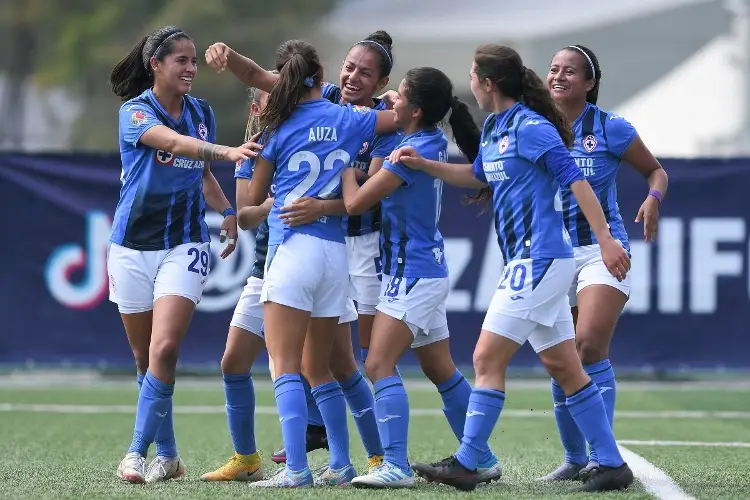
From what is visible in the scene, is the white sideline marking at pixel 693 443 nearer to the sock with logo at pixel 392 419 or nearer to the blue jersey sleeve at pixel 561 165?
the sock with logo at pixel 392 419

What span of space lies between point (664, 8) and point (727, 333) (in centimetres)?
1524

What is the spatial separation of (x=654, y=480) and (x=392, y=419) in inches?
56.3

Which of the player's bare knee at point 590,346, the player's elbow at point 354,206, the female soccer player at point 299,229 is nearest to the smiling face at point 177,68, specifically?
the female soccer player at point 299,229

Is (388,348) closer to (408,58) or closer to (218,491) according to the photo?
(218,491)

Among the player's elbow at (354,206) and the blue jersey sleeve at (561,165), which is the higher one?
the blue jersey sleeve at (561,165)

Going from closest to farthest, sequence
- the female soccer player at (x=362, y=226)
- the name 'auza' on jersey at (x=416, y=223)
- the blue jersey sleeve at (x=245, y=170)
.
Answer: the name 'auza' on jersey at (x=416, y=223) < the female soccer player at (x=362, y=226) < the blue jersey sleeve at (x=245, y=170)

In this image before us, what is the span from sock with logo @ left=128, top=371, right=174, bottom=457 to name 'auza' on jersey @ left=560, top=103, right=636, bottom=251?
2.26m

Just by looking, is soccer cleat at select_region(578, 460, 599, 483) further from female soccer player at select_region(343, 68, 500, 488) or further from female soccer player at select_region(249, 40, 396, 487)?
female soccer player at select_region(249, 40, 396, 487)

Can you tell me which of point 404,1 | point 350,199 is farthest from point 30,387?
point 404,1

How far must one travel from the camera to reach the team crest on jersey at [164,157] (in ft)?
22.5

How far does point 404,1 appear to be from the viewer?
2700 centimetres

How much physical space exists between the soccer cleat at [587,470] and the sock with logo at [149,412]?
211 cm

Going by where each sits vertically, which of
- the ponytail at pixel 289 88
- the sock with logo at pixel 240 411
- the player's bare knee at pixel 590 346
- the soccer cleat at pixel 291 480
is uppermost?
the ponytail at pixel 289 88

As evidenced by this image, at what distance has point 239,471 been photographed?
702cm
